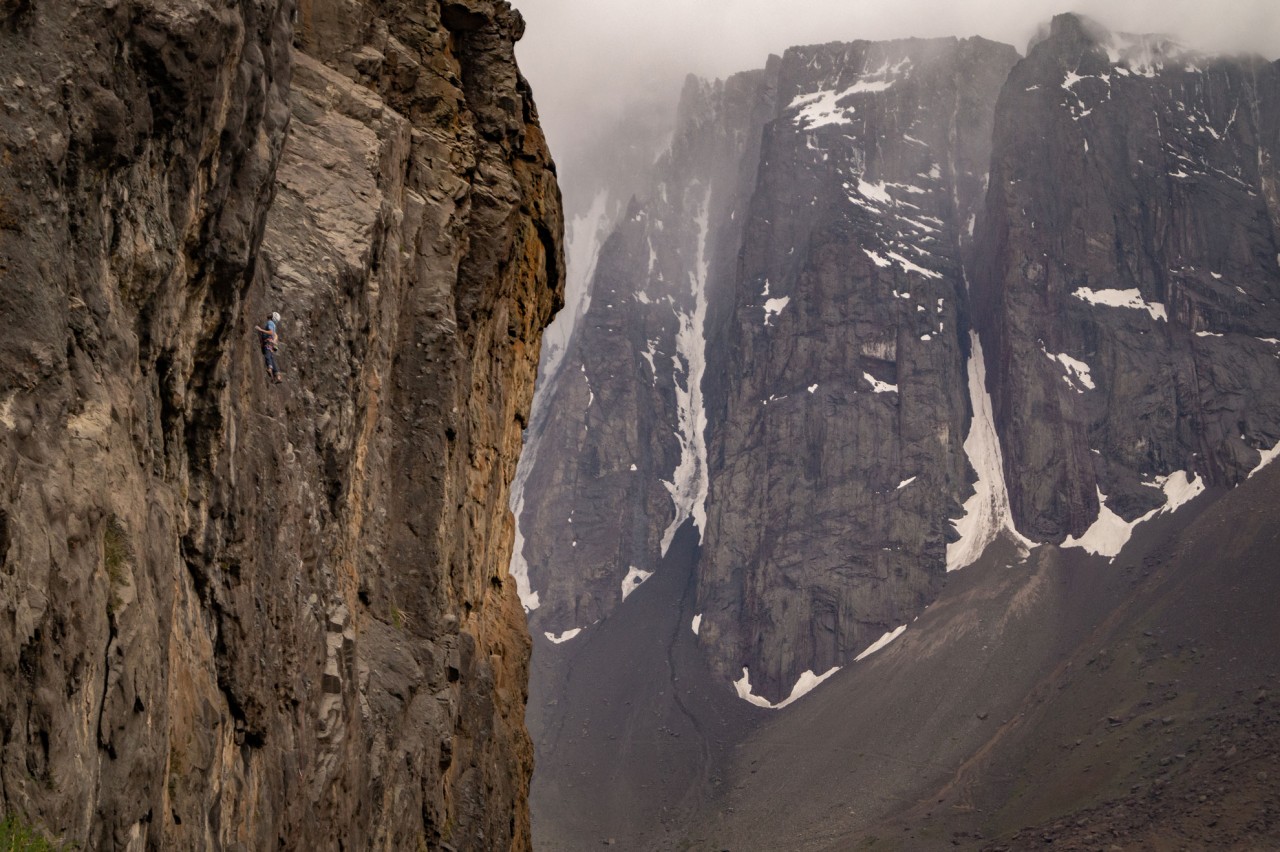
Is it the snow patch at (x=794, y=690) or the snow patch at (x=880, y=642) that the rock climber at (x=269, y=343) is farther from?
the snow patch at (x=880, y=642)

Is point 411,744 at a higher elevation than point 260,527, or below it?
below

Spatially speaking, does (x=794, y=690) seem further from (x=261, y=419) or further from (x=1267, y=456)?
(x=261, y=419)

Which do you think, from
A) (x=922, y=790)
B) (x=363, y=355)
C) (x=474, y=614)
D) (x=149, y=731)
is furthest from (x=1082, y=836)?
(x=149, y=731)

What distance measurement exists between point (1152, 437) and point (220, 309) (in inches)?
7958

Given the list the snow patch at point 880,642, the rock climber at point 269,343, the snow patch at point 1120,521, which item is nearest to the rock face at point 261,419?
the rock climber at point 269,343

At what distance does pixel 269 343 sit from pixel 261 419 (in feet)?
3.13

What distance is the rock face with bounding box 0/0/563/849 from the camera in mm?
9875

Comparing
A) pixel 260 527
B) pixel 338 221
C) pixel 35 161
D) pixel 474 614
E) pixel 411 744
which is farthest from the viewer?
pixel 474 614

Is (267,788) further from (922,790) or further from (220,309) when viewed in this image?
(922,790)

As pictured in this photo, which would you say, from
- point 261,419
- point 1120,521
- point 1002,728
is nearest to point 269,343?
point 261,419

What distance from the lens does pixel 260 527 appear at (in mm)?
16312

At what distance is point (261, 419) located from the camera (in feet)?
55.4

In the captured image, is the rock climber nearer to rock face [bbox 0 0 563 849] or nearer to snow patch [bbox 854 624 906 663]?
rock face [bbox 0 0 563 849]

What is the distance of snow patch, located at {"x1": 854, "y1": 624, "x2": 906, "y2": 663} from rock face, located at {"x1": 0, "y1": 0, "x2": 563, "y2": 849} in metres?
160
